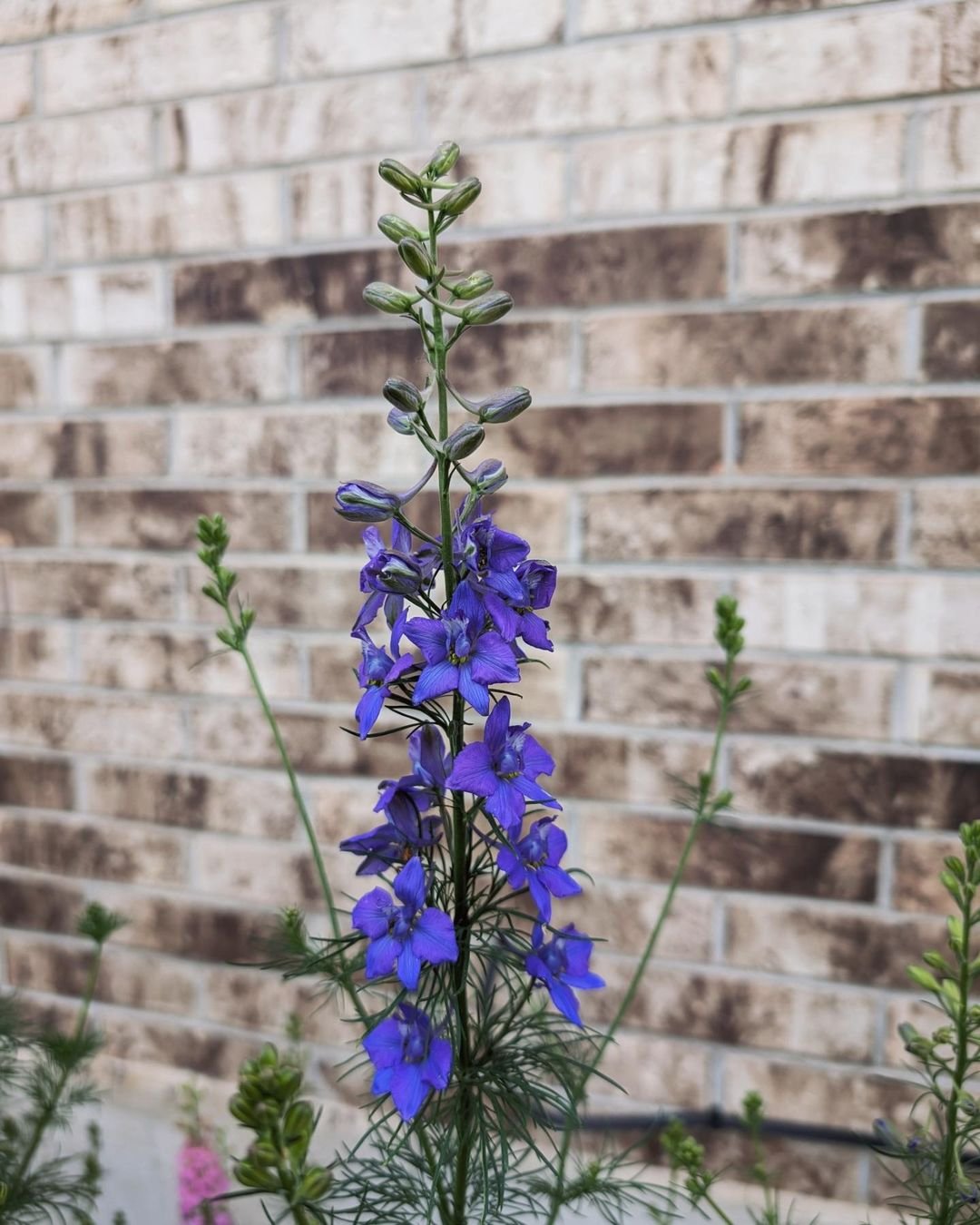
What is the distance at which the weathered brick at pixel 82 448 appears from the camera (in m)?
1.35

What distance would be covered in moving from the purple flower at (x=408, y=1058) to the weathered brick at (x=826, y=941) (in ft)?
2.29

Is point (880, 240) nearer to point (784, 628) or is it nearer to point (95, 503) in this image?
point (784, 628)

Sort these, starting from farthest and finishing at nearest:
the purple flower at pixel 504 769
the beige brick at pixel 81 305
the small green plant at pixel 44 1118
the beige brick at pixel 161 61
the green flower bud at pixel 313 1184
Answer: the beige brick at pixel 81 305, the beige brick at pixel 161 61, the small green plant at pixel 44 1118, the purple flower at pixel 504 769, the green flower bud at pixel 313 1184

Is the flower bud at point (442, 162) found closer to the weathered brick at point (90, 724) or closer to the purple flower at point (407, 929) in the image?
the purple flower at point (407, 929)

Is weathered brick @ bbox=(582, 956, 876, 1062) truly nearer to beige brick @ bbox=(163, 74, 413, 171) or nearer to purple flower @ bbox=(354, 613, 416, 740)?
purple flower @ bbox=(354, 613, 416, 740)

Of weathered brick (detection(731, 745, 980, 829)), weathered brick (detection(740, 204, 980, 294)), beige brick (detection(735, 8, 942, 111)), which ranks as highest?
beige brick (detection(735, 8, 942, 111))

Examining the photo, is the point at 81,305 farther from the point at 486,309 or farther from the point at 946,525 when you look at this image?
the point at 946,525

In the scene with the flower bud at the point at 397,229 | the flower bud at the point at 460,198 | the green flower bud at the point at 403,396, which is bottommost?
the green flower bud at the point at 403,396

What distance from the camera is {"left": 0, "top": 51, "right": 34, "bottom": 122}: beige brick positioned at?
4.45 ft

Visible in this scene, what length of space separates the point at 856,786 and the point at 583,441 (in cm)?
53

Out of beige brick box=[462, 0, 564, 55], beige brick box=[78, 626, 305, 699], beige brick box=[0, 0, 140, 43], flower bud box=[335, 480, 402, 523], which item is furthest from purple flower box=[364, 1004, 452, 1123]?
beige brick box=[0, 0, 140, 43]

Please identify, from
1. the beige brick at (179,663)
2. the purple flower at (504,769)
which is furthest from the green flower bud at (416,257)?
the beige brick at (179,663)

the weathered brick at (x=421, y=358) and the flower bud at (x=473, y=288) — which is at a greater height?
the weathered brick at (x=421, y=358)

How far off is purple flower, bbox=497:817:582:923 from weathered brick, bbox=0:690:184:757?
893 millimetres
